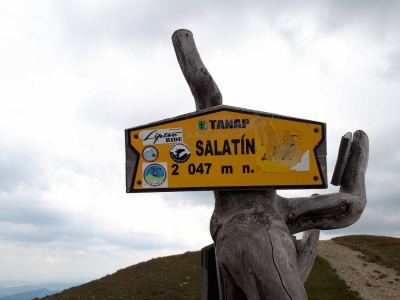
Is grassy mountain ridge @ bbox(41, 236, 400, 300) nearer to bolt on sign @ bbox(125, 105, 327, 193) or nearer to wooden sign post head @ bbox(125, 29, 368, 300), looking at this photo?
wooden sign post head @ bbox(125, 29, 368, 300)

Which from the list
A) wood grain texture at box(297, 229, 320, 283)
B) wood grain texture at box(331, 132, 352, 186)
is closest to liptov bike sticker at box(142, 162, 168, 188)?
wood grain texture at box(331, 132, 352, 186)

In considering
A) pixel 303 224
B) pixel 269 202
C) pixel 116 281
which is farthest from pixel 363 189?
pixel 116 281

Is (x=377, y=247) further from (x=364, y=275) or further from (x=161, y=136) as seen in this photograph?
(x=161, y=136)

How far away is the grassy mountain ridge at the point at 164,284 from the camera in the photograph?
2958 centimetres

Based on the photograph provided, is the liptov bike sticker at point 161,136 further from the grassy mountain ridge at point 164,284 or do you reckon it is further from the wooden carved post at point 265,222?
the grassy mountain ridge at point 164,284

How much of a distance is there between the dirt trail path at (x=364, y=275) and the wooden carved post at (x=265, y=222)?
2607 centimetres

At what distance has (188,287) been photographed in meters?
31.5

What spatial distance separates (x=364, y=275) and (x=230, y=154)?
107ft

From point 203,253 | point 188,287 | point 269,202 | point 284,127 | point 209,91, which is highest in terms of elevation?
point 209,91

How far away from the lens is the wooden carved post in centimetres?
471

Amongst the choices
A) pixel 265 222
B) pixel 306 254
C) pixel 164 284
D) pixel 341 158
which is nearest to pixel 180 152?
pixel 265 222

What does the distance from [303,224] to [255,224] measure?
4.15ft

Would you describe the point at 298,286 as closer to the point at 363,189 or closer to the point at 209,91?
the point at 363,189

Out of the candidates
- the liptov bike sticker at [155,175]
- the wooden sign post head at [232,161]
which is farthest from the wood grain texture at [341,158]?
the liptov bike sticker at [155,175]
